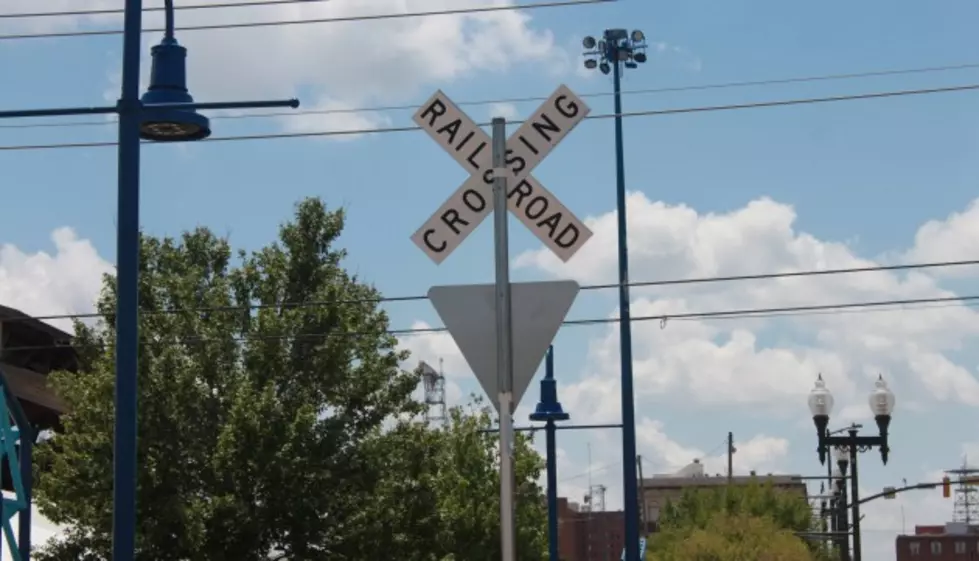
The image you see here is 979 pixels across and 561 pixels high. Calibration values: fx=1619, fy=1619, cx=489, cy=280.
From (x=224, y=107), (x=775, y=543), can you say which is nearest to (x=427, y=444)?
(x=775, y=543)

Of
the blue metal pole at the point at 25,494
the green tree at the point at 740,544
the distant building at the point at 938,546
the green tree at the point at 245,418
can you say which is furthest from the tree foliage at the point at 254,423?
the distant building at the point at 938,546

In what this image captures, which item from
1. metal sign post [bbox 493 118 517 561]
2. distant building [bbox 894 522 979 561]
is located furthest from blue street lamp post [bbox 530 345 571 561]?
distant building [bbox 894 522 979 561]

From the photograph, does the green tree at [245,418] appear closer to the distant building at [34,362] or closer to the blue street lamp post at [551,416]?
the blue street lamp post at [551,416]

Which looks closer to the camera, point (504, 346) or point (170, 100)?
point (504, 346)

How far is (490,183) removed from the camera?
832 cm

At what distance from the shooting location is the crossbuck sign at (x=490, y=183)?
8273 mm

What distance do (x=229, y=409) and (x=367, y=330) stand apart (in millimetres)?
3104

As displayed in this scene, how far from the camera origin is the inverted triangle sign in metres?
7.86

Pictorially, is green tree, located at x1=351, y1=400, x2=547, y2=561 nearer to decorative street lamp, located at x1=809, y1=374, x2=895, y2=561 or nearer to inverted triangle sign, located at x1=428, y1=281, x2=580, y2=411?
decorative street lamp, located at x1=809, y1=374, x2=895, y2=561

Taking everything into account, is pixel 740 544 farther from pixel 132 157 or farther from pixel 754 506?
pixel 132 157

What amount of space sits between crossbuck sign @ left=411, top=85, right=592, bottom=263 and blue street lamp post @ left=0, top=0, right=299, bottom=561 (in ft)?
14.4

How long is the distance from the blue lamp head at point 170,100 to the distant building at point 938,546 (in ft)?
457

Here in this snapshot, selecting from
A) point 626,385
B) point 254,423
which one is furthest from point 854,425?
point 254,423

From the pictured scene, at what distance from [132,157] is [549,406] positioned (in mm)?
15128
